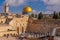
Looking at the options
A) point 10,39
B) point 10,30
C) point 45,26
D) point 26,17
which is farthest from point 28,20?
point 10,39

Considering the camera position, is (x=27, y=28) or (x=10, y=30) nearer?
(x=10, y=30)

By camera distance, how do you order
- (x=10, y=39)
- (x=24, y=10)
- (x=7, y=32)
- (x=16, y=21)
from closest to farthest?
(x=10, y=39), (x=7, y=32), (x=16, y=21), (x=24, y=10)

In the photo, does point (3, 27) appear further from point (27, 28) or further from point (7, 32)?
point (27, 28)

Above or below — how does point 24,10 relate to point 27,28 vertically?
above

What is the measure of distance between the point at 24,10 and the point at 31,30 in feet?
11.1

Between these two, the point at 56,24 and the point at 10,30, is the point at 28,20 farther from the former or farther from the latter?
the point at 10,30

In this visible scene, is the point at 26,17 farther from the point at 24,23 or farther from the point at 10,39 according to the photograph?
the point at 10,39

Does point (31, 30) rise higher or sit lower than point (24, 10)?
lower

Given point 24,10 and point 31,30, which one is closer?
point 31,30

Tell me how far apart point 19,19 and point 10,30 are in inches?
78.1

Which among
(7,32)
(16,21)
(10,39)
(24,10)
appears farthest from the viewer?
(24,10)

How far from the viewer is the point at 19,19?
11969 mm

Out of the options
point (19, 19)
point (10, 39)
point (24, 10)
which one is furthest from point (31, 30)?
point (10, 39)

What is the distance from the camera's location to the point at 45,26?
12188mm
